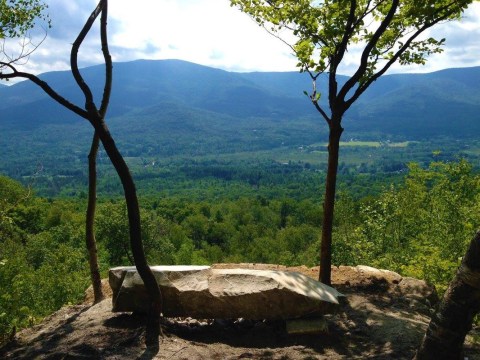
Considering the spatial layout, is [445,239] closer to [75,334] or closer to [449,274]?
[449,274]

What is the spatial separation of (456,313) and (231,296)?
14.6 feet

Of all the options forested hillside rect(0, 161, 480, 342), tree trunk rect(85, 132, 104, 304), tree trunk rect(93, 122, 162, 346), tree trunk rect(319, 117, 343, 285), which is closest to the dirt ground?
tree trunk rect(93, 122, 162, 346)

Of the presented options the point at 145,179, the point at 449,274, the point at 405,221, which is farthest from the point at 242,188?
the point at 449,274

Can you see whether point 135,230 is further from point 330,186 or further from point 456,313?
point 456,313

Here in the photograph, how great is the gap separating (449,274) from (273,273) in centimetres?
899

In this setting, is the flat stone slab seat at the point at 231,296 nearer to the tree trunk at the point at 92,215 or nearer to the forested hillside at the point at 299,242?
the tree trunk at the point at 92,215


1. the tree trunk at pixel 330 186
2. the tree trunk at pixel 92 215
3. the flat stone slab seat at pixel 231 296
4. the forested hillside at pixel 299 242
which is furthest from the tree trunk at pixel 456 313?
the tree trunk at pixel 92 215

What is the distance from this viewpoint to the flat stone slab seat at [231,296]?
914cm

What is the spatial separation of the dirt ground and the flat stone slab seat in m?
0.38

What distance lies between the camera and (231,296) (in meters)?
9.21

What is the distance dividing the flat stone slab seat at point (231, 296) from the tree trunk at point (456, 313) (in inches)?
114

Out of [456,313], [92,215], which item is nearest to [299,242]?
[92,215]

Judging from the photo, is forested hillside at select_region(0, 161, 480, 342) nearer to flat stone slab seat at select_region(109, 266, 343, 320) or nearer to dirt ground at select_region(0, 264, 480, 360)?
dirt ground at select_region(0, 264, 480, 360)

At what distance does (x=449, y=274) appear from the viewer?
51.0ft
